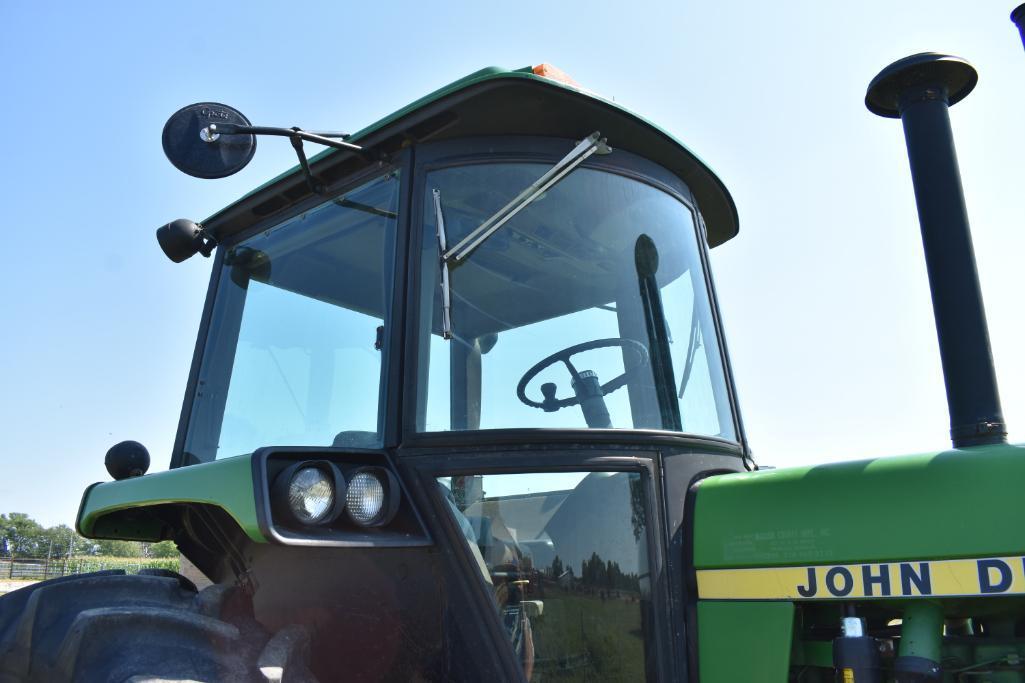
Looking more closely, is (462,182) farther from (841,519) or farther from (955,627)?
Answer: (955,627)

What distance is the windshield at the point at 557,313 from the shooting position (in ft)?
7.38

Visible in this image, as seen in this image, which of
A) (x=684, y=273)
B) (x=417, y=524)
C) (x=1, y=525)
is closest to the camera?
(x=417, y=524)

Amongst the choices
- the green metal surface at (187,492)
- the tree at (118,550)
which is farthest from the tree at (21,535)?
the green metal surface at (187,492)

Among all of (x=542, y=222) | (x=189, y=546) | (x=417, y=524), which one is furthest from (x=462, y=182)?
(x=189, y=546)

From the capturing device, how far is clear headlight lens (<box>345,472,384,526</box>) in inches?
78.9

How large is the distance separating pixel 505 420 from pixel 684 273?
2.64 ft

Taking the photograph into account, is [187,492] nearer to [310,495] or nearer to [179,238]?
[310,495]

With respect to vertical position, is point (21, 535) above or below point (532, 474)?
above

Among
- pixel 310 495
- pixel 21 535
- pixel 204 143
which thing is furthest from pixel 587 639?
pixel 21 535

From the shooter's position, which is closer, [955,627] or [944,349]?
[944,349]

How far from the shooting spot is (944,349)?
1748 mm

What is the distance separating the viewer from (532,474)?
210 centimetres

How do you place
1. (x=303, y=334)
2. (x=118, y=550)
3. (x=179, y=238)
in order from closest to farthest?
(x=303, y=334), (x=179, y=238), (x=118, y=550)

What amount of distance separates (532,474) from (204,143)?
4.44 ft
